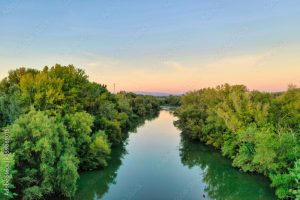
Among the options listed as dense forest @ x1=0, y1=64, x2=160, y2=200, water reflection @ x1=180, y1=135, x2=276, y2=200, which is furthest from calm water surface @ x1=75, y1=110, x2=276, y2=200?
dense forest @ x1=0, y1=64, x2=160, y2=200

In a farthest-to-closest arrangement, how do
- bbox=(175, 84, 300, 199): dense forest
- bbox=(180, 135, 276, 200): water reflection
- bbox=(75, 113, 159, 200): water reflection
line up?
bbox=(180, 135, 276, 200): water reflection, bbox=(75, 113, 159, 200): water reflection, bbox=(175, 84, 300, 199): dense forest

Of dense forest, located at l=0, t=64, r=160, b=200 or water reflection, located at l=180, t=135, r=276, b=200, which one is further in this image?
water reflection, located at l=180, t=135, r=276, b=200

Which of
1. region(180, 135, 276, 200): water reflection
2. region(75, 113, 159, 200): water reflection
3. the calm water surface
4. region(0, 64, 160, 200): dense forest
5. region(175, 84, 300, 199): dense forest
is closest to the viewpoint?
region(0, 64, 160, 200): dense forest

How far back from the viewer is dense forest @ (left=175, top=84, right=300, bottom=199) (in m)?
22.2

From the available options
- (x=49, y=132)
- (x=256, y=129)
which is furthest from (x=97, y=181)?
(x=256, y=129)

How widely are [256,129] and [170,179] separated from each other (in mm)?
10221

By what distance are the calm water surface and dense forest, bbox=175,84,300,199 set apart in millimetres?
1667

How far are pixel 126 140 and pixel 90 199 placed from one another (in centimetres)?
2708

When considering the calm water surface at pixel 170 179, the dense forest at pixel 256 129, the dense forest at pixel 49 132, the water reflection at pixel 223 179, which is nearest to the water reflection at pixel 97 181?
the calm water surface at pixel 170 179

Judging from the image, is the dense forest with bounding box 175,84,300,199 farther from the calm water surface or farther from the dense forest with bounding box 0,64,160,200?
the dense forest with bounding box 0,64,160,200

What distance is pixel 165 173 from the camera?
96.3 ft

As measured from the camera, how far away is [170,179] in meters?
27.4

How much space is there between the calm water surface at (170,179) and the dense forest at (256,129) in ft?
5.47

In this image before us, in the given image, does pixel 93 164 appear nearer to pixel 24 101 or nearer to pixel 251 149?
pixel 24 101
